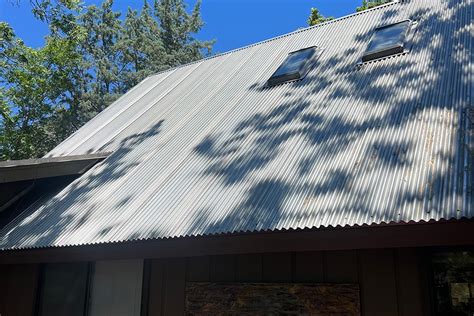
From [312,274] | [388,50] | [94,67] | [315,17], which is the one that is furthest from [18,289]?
[94,67]

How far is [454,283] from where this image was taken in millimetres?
3041

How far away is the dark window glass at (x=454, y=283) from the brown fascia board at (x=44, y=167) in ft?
16.3

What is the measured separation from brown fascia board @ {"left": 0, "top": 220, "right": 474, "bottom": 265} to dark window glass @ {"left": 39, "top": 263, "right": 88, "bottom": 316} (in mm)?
894

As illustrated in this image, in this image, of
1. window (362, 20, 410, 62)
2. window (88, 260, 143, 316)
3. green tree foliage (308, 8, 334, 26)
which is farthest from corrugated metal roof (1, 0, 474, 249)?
green tree foliage (308, 8, 334, 26)

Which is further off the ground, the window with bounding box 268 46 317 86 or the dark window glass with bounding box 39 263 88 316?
the window with bounding box 268 46 317 86

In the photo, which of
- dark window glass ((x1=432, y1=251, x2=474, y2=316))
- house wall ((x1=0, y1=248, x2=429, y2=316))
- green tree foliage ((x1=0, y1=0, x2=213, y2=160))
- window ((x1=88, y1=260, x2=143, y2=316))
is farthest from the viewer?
green tree foliage ((x1=0, y1=0, x2=213, y2=160))

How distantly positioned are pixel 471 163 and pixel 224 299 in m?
2.46

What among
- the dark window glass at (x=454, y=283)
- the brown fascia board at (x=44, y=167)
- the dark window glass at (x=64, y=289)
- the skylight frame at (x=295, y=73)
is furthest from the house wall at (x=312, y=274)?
the skylight frame at (x=295, y=73)

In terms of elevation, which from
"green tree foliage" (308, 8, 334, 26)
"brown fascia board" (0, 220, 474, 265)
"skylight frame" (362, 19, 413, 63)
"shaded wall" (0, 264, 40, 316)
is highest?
"green tree foliage" (308, 8, 334, 26)

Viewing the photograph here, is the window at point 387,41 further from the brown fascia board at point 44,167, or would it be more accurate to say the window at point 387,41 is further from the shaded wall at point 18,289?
the shaded wall at point 18,289

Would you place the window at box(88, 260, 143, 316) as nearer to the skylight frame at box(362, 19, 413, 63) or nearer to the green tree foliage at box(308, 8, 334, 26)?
the skylight frame at box(362, 19, 413, 63)

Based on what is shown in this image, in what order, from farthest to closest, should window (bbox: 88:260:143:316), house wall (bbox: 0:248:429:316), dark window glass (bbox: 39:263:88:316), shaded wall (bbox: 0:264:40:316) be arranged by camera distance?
1. shaded wall (bbox: 0:264:40:316)
2. dark window glass (bbox: 39:263:88:316)
3. window (bbox: 88:260:143:316)
4. house wall (bbox: 0:248:429:316)

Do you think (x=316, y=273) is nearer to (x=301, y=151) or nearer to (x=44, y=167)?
(x=301, y=151)

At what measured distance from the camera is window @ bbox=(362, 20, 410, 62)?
569 centimetres
